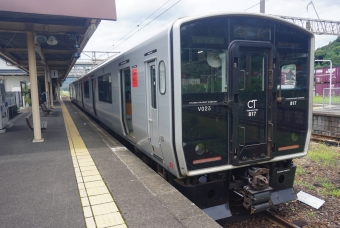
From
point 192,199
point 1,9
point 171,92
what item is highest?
point 1,9

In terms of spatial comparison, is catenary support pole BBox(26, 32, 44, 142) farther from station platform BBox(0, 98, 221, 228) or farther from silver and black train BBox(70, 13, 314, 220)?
silver and black train BBox(70, 13, 314, 220)

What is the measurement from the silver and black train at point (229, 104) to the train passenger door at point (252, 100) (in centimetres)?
1

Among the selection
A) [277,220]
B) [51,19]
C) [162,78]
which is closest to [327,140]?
[277,220]

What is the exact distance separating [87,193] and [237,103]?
254cm

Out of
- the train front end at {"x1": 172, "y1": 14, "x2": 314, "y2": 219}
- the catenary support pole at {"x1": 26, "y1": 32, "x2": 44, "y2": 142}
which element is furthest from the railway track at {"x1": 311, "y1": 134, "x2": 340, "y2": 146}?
the catenary support pole at {"x1": 26, "y1": 32, "x2": 44, "y2": 142}

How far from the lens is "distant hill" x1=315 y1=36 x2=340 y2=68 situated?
40378 mm

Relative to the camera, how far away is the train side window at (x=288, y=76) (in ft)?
14.8

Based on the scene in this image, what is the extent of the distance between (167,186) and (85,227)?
4.77 ft

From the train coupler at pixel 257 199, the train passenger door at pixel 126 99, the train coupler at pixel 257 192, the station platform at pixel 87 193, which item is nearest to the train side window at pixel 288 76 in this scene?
the train coupler at pixel 257 192

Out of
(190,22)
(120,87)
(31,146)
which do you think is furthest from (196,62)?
(31,146)

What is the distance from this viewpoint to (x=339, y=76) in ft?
94.1

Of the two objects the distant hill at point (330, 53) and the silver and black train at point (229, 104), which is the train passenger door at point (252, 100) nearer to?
the silver and black train at point (229, 104)

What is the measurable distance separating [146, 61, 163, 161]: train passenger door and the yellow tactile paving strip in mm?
998

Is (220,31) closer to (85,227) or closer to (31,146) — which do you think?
(85,227)
